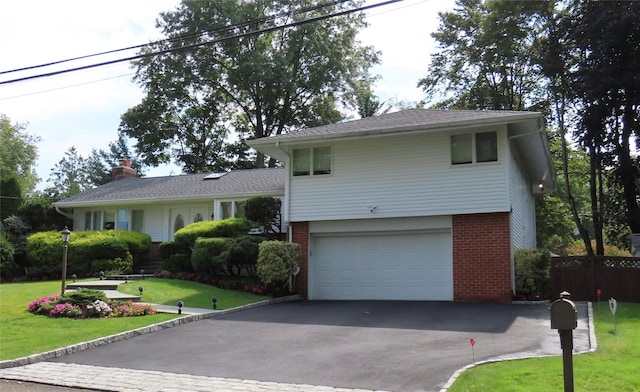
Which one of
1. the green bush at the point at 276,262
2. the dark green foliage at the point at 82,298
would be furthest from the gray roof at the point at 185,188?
the dark green foliage at the point at 82,298

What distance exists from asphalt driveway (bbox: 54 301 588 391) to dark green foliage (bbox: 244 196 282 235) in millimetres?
5913

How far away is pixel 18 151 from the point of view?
52750 mm

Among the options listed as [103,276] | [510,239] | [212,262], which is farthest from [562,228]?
[103,276]

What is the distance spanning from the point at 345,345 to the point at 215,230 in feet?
36.3

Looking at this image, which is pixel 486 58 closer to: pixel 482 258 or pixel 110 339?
pixel 482 258

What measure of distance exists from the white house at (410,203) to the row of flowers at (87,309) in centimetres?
558

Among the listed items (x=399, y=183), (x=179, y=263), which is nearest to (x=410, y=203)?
(x=399, y=183)

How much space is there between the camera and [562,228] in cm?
3203

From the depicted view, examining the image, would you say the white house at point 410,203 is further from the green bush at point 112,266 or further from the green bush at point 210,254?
the green bush at point 112,266

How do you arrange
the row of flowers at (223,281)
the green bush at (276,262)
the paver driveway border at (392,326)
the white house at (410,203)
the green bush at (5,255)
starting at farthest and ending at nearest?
the green bush at (5,255)
the row of flowers at (223,281)
the green bush at (276,262)
the white house at (410,203)
the paver driveway border at (392,326)

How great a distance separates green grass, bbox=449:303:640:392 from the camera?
596cm

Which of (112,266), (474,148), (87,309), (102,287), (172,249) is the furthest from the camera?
(112,266)

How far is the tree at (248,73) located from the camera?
3816cm

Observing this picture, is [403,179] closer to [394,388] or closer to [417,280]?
[417,280]
